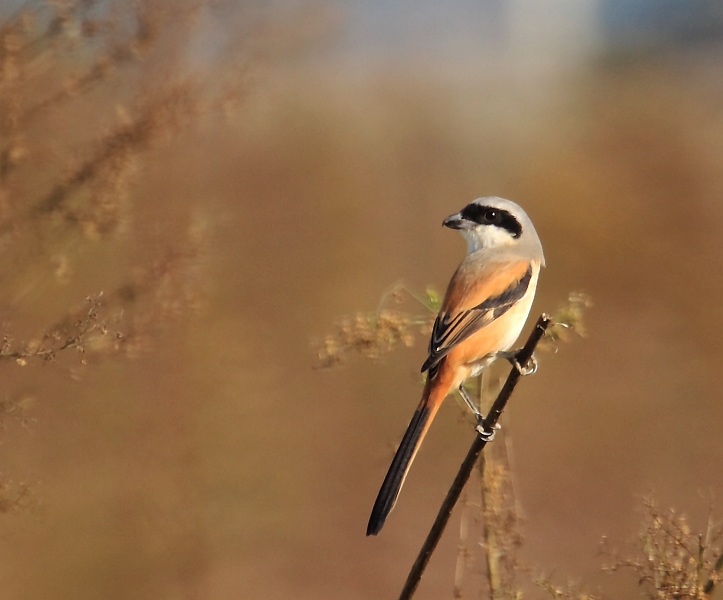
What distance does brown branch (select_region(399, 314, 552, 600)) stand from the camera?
1.25 meters

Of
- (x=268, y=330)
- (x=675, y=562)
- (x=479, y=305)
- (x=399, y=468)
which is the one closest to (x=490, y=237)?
(x=479, y=305)

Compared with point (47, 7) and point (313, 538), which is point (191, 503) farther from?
point (47, 7)

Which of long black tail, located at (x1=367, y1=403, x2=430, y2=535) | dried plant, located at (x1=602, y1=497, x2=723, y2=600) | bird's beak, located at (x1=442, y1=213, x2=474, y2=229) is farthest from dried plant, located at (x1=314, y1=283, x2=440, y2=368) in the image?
bird's beak, located at (x1=442, y1=213, x2=474, y2=229)

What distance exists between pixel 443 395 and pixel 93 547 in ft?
12.0

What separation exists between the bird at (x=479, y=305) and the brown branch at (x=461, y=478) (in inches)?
5.8

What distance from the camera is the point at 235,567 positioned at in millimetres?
5422

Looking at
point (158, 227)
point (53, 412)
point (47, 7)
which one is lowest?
point (53, 412)

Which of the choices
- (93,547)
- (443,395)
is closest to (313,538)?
(93,547)

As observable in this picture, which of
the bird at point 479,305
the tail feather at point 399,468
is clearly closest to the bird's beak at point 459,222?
the bird at point 479,305

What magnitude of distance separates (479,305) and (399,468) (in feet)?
2.48

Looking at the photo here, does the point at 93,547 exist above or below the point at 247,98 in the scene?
below

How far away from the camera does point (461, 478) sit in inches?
50.9

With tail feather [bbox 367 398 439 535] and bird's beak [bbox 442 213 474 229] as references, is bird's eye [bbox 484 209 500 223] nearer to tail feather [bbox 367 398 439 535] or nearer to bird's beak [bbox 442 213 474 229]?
bird's beak [bbox 442 213 474 229]

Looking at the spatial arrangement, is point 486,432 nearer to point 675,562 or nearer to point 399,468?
point 399,468
